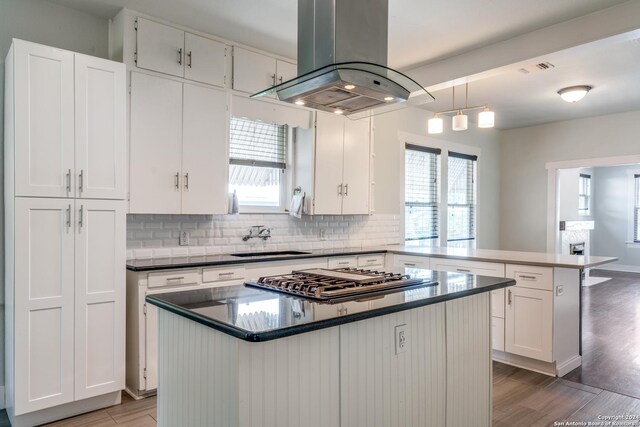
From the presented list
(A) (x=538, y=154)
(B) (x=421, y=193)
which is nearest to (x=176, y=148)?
(B) (x=421, y=193)

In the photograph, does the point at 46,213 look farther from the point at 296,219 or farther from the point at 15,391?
the point at 296,219

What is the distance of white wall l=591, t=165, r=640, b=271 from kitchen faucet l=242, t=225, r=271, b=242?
8891mm

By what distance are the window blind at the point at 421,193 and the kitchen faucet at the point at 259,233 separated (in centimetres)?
222

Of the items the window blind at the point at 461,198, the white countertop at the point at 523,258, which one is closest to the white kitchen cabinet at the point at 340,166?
the white countertop at the point at 523,258

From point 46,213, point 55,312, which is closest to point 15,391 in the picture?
point 55,312

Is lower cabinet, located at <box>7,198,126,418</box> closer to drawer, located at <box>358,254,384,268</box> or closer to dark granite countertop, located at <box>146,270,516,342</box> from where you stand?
dark granite countertop, located at <box>146,270,516,342</box>

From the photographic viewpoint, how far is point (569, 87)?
4.94m

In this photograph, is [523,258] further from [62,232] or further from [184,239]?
[62,232]

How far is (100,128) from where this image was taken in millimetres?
2852

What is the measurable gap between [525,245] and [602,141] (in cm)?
192

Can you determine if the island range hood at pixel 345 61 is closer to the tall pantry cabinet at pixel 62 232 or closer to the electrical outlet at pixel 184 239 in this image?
the tall pantry cabinet at pixel 62 232

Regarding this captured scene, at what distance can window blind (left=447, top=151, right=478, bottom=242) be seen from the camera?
649cm

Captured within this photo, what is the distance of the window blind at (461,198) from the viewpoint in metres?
6.49

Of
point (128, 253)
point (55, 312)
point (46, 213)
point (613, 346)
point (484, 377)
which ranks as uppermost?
point (46, 213)
